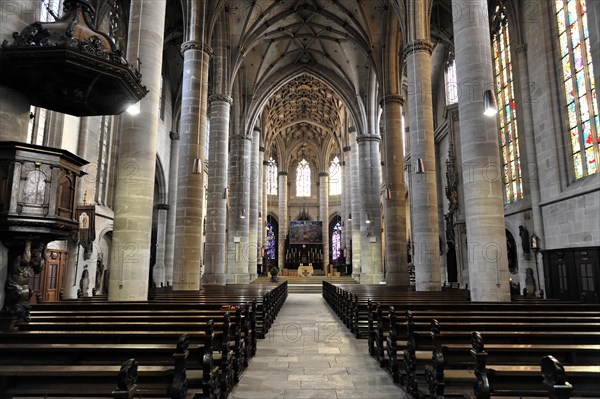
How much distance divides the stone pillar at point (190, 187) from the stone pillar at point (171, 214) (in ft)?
29.6

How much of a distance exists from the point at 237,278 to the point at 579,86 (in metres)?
20.3

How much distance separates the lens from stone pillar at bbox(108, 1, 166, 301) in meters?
8.48

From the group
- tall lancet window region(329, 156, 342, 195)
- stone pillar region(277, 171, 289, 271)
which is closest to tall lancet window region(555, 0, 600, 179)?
stone pillar region(277, 171, 289, 271)

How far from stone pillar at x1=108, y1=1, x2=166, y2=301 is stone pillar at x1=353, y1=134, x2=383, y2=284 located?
17.9 m

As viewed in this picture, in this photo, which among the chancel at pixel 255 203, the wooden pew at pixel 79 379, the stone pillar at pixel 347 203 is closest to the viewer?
the wooden pew at pixel 79 379

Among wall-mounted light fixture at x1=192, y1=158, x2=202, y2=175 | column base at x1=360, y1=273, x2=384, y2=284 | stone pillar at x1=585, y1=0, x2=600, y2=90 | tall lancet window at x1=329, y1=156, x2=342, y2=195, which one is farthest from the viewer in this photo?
tall lancet window at x1=329, y1=156, x2=342, y2=195

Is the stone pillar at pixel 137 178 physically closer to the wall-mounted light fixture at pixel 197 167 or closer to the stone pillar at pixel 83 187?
the wall-mounted light fixture at pixel 197 167

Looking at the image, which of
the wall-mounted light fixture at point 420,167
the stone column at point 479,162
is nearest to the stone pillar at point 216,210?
the wall-mounted light fixture at point 420,167

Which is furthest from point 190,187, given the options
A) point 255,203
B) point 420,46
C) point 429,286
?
point 255,203

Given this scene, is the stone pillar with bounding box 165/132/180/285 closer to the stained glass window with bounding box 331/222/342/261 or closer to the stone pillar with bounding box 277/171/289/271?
the stone pillar with bounding box 277/171/289/271

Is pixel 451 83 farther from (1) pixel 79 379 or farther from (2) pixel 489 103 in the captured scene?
(1) pixel 79 379

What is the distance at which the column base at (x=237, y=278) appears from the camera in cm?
2511

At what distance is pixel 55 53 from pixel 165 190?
67.6 feet

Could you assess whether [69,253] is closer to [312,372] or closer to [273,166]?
[312,372]
